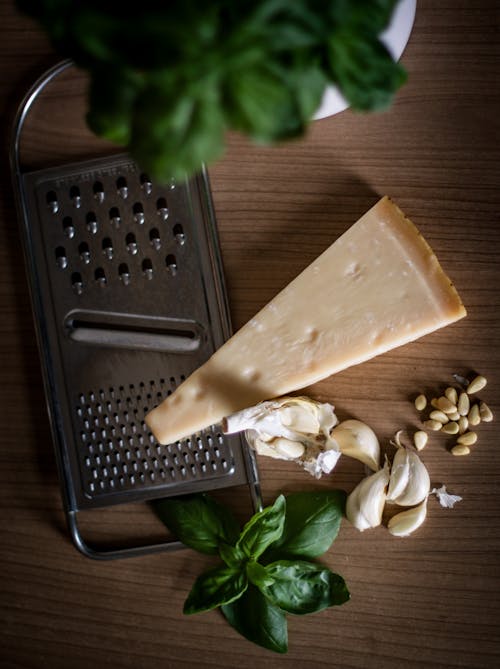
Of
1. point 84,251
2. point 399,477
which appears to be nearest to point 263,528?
point 399,477

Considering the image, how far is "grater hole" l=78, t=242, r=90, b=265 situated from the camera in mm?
770

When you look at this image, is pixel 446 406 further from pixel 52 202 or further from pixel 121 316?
pixel 52 202

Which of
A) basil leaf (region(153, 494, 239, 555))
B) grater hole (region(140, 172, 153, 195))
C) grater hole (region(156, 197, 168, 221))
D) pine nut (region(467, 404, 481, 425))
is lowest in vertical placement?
basil leaf (region(153, 494, 239, 555))

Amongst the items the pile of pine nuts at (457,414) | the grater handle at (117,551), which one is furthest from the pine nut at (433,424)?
the grater handle at (117,551)

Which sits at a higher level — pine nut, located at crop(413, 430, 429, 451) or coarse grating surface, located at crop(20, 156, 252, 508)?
coarse grating surface, located at crop(20, 156, 252, 508)

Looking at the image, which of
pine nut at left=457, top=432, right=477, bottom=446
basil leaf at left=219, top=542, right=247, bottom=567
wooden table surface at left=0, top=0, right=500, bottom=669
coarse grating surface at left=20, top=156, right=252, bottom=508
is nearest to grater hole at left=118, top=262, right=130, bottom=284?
coarse grating surface at left=20, top=156, right=252, bottom=508

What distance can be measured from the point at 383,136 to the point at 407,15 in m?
0.13

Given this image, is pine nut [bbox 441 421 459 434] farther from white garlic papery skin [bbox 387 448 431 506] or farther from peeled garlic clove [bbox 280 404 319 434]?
peeled garlic clove [bbox 280 404 319 434]

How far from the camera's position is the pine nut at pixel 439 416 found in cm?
78

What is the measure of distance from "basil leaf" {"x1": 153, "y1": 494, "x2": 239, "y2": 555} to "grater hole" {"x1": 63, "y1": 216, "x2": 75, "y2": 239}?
0.33m

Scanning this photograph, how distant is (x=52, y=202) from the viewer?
0.77 metres

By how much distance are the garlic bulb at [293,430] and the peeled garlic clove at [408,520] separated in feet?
0.34

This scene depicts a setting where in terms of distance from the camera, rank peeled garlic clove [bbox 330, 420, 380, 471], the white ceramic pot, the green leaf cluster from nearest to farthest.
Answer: the green leaf cluster
the white ceramic pot
peeled garlic clove [bbox 330, 420, 380, 471]

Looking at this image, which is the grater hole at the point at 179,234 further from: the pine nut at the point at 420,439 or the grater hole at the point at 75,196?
the pine nut at the point at 420,439
